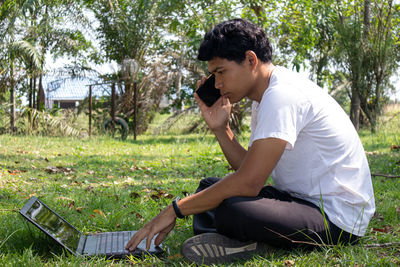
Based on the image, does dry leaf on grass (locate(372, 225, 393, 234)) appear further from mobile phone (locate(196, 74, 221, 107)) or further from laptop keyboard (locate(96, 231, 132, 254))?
laptop keyboard (locate(96, 231, 132, 254))

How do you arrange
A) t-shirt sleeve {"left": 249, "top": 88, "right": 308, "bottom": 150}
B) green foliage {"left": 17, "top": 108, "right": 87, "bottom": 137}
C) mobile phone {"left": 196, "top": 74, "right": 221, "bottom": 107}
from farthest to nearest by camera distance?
1. green foliage {"left": 17, "top": 108, "right": 87, "bottom": 137}
2. mobile phone {"left": 196, "top": 74, "right": 221, "bottom": 107}
3. t-shirt sleeve {"left": 249, "top": 88, "right": 308, "bottom": 150}

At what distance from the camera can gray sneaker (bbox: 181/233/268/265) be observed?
8.14 feet

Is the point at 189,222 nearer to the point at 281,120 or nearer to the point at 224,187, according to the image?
the point at 224,187

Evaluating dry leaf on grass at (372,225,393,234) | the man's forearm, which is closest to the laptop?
the man's forearm

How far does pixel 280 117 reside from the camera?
2305mm

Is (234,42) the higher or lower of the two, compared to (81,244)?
higher

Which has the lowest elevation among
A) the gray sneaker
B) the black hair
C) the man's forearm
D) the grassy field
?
the grassy field

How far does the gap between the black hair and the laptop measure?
1275 millimetres

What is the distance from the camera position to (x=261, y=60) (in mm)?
2654

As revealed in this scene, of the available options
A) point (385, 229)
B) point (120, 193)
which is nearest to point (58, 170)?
point (120, 193)

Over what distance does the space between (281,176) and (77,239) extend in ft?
4.69

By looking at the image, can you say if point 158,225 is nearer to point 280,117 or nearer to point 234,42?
point 280,117

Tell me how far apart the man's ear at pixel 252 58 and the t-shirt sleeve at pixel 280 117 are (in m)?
0.28

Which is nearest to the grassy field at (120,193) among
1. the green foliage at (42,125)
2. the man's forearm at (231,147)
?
the man's forearm at (231,147)
